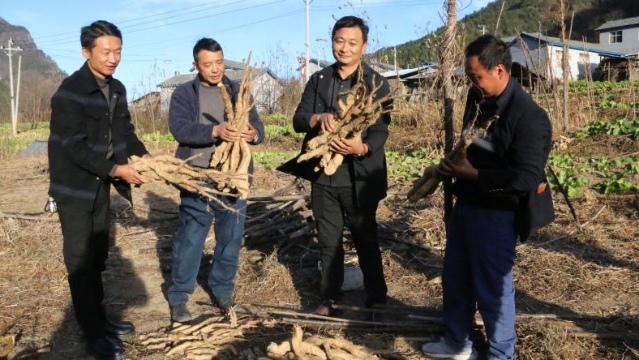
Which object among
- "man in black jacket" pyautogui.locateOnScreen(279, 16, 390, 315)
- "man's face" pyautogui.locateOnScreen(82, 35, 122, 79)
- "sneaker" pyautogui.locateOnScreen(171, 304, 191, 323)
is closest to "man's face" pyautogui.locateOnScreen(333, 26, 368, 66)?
"man in black jacket" pyautogui.locateOnScreen(279, 16, 390, 315)

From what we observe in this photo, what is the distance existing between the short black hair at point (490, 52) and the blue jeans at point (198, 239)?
5.65 feet

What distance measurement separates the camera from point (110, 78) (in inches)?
122

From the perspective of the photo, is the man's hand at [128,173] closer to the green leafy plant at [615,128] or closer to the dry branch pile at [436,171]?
the dry branch pile at [436,171]

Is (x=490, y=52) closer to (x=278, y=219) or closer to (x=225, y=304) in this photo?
(x=225, y=304)

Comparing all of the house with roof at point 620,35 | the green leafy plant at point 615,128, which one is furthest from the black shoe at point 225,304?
the house with roof at point 620,35

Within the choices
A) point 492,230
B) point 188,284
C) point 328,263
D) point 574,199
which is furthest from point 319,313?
point 574,199

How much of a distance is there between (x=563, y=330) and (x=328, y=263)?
140 centimetres

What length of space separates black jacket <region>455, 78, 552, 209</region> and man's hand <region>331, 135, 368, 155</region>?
67 cm

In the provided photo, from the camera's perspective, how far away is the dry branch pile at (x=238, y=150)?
125 inches

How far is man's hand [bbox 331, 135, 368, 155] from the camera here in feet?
9.77

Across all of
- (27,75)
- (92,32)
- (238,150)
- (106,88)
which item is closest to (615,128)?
(238,150)

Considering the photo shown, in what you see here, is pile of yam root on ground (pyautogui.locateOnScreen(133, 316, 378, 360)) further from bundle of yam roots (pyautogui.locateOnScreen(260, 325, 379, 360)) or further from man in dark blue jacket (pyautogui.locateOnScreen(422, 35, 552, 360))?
man in dark blue jacket (pyautogui.locateOnScreen(422, 35, 552, 360))

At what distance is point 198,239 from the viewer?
344 centimetres

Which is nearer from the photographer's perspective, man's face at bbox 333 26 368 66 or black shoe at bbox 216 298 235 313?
man's face at bbox 333 26 368 66
